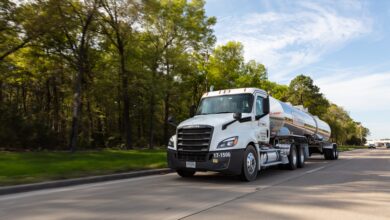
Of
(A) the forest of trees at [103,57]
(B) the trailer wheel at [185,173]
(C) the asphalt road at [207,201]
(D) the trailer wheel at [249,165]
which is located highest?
(A) the forest of trees at [103,57]

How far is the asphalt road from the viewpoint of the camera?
6641 mm

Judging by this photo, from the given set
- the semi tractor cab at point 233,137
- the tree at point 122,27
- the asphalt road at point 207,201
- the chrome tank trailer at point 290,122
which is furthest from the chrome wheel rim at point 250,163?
the tree at point 122,27

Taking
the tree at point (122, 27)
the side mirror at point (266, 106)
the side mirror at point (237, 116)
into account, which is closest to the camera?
the side mirror at point (237, 116)

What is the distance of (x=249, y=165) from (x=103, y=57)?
79.6 ft

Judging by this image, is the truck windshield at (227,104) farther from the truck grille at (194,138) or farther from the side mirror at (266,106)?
the truck grille at (194,138)

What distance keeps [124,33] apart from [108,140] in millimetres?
18607

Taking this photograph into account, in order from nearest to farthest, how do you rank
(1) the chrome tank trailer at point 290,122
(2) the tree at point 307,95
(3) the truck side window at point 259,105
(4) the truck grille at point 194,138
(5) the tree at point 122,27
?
(4) the truck grille at point 194,138
(3) the truck side window at point 259,105
(1) the chrome tank trailer at point 290,122
(5) the tree at point 122,27
(2) the tree at point 307,95

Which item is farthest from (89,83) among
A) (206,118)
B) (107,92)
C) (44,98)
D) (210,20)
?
(206,118)

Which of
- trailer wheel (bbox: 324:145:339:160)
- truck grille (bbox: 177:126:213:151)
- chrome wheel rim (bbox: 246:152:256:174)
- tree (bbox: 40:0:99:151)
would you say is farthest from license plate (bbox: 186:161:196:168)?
trailer wheel (bbox: 324:145:339:160)

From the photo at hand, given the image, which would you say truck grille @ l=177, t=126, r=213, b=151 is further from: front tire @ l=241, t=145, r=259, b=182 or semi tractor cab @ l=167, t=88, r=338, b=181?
front tire @ l=241, t=145, r=259, b=182

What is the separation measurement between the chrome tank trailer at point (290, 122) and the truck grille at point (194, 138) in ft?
13.6

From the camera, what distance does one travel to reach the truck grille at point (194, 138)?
10.9 metres

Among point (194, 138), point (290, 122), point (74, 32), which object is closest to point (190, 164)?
point (194, 138)

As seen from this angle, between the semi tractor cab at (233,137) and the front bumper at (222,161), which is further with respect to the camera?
the semi tractor cab at (233,137)
